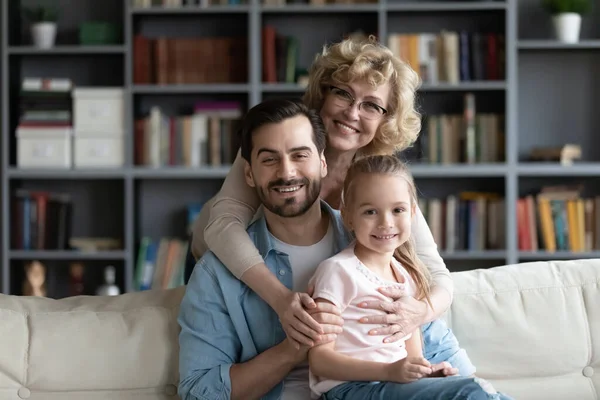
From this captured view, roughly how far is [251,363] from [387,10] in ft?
9.95

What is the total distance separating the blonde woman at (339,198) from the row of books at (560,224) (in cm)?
232

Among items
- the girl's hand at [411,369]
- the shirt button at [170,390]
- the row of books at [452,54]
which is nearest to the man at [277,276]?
the shirt button at [170,390]

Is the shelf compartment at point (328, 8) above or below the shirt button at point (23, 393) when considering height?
above

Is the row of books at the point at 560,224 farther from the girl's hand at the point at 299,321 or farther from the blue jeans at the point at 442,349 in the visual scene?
the girl's hand at the point at 299,321

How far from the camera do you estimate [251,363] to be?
190cm

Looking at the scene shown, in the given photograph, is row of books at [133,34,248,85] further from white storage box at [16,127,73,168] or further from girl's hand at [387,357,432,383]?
girl's hand at [387,357,432,383]

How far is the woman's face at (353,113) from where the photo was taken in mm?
2326

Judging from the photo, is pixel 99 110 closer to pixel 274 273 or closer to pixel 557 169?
pixel 557 169

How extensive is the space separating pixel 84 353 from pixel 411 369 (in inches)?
29.0

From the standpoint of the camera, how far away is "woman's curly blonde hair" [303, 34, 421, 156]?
2.32 meters

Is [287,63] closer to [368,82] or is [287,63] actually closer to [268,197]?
[368,82]

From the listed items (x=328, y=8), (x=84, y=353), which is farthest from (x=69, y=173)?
(x=84, y=353)

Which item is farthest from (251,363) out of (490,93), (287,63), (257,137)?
(490,93)

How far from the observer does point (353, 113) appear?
2312mm
